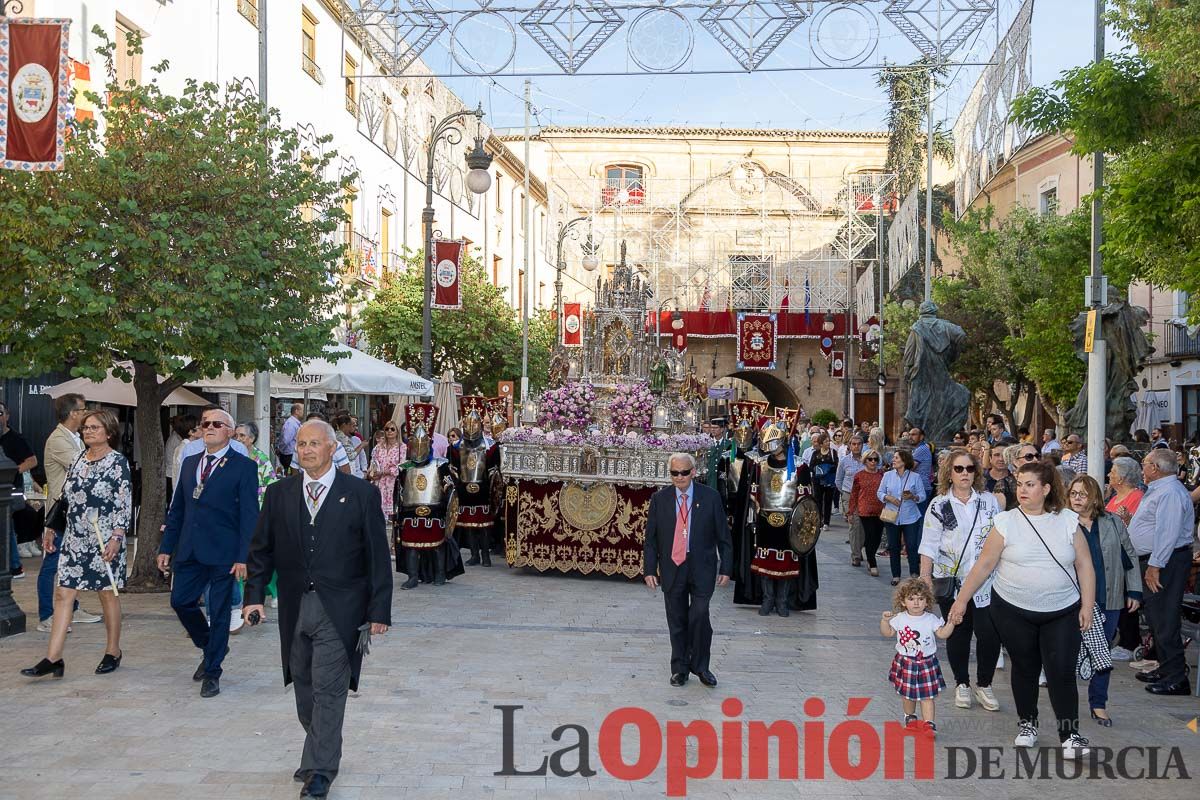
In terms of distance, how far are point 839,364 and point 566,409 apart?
29123 millimetres

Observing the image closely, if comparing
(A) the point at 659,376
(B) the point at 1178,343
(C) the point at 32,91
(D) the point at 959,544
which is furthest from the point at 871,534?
(B) the point at 1178,343

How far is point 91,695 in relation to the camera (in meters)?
7.31

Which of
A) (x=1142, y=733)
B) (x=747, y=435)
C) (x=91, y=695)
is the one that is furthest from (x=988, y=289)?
(x=91, y=695)

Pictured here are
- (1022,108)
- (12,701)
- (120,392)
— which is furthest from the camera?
(120,392)

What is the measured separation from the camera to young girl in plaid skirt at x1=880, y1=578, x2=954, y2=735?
6758mm

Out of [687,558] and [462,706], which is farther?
[687,558]

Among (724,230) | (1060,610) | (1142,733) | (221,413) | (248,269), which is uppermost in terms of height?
(724,230)

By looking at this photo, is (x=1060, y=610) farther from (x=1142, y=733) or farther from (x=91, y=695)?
(x=91, y=695)

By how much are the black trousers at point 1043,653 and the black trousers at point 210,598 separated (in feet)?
15.7

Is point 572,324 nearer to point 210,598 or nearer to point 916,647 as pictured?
point 210,598

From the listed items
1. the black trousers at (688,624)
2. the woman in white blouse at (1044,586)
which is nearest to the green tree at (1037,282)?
the black trousers at (688,624)

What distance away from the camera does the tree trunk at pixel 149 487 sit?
11438mm

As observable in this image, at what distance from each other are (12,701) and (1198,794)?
6.68 metres

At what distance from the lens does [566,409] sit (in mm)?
14109
